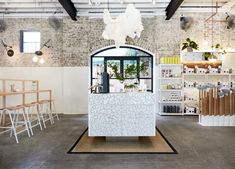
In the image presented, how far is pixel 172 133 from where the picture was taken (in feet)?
21.9

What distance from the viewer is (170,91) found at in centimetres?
1015

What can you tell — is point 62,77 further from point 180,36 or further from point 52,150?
point 52,150

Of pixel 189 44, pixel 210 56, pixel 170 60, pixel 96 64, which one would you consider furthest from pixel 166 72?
pixel 96 64

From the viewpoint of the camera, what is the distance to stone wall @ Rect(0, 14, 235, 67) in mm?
10242

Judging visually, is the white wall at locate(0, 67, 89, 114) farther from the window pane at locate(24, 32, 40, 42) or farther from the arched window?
the window pane at locate(24, 32, 40, 42)

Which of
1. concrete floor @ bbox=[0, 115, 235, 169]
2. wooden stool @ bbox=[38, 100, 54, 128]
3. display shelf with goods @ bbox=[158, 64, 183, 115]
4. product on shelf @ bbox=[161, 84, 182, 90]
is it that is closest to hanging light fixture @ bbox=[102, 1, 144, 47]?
concrete floor @ bbox=[0, 115, 235, 169]

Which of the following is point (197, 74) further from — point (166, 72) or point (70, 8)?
point (70, 8)

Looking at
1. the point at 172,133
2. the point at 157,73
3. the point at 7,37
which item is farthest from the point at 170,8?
the point at 7,37

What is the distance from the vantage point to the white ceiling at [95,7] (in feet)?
30.9

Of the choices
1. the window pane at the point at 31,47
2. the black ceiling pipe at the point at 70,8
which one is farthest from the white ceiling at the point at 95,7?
the window pane at the point at 31,47

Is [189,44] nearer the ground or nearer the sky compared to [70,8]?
nearer the ground

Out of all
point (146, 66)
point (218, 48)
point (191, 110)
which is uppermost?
point (218, 48)

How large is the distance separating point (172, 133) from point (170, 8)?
189 inches

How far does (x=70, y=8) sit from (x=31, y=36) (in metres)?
2.53
